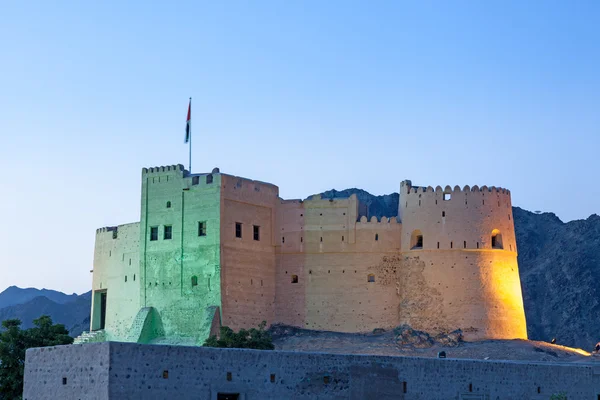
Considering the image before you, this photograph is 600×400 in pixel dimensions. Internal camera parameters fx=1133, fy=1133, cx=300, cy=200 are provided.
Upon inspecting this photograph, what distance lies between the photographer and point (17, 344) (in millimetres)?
41375

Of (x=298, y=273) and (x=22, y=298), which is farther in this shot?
(x=22, y=298)

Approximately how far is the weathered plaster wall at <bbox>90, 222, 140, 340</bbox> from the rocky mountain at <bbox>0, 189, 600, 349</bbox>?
2132 cm

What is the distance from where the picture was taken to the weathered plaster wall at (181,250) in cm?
5141

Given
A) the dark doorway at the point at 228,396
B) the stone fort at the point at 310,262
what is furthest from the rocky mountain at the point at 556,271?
the dark doorway at the point at 228,396

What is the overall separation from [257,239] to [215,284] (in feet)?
12.2

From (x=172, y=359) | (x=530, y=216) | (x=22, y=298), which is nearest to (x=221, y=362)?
(x=172, y=359)

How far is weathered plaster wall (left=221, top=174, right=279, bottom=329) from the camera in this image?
169 ft

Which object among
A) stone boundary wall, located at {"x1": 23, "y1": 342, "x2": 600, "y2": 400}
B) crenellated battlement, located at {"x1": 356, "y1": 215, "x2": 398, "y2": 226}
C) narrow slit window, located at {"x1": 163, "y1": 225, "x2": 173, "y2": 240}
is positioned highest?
crenellated battlement, located at {"x1": 356, "y1": 215, "x2": 398, "y2": 226}

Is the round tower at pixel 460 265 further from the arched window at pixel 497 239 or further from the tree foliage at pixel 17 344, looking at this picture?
the tree foliage at pixel 17 344

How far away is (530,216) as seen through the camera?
89250 mm

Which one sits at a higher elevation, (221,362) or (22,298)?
(22,298)

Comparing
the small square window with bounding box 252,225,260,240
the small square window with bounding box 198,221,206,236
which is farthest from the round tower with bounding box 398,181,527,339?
the small square window with bounding box 198,221,206,236

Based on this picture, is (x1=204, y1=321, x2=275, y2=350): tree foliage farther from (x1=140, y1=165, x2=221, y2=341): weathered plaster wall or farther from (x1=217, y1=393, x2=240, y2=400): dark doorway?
(x1=217, y1=393, x2=240, y2=400): dark doorway

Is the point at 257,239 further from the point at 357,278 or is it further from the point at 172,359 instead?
the point at 172,359
